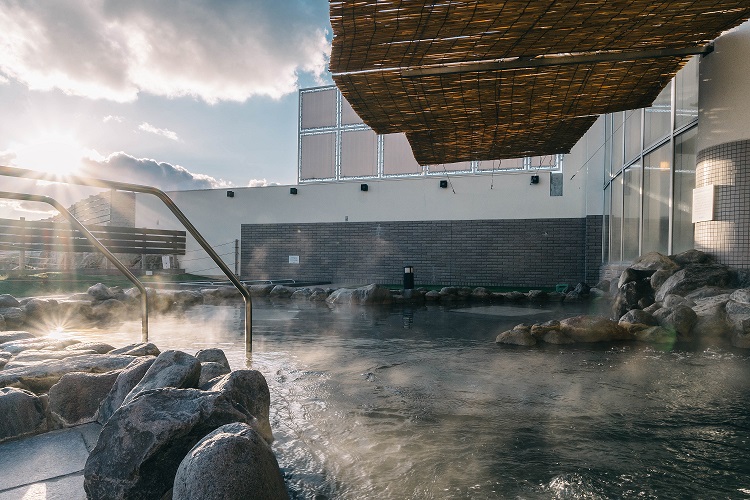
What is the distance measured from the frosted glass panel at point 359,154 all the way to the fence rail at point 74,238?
8.47 m

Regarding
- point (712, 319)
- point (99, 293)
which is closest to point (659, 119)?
point (712, 319)

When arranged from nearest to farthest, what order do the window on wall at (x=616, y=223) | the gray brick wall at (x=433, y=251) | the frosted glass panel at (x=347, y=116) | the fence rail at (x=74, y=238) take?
the window on wall at (x=616, y=223) < the fence rail at (x=74, y=238) < the gray brick wall at (x=433, y=251) < the frosted glass panel at (x=347, y=116)

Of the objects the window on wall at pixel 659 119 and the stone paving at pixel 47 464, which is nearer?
the stone paving at pixel 47 464

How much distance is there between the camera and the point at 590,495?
1810 mm

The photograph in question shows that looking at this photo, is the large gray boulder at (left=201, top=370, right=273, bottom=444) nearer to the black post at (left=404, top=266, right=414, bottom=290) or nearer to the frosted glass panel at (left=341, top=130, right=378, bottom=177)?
the black post at (left=404, top=266, right=414, bottom=290)

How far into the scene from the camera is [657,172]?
8.91 meters

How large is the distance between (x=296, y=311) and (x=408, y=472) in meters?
6.67

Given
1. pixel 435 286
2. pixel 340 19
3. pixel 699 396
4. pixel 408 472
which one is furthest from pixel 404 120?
pixel 435 286

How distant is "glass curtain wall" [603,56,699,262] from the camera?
7703 mm

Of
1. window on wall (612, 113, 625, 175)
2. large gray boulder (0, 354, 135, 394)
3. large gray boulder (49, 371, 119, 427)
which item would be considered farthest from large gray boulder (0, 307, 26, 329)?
window on wall (612, 113, 625, 175)

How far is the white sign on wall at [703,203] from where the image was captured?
6711 mm

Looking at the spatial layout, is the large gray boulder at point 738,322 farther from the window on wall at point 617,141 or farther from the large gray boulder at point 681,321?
the window on wall at point 617,141

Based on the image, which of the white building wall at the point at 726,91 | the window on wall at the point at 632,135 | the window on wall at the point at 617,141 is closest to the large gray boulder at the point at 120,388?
the white building wall at the point at 726,91

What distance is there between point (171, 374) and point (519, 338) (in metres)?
3.69
